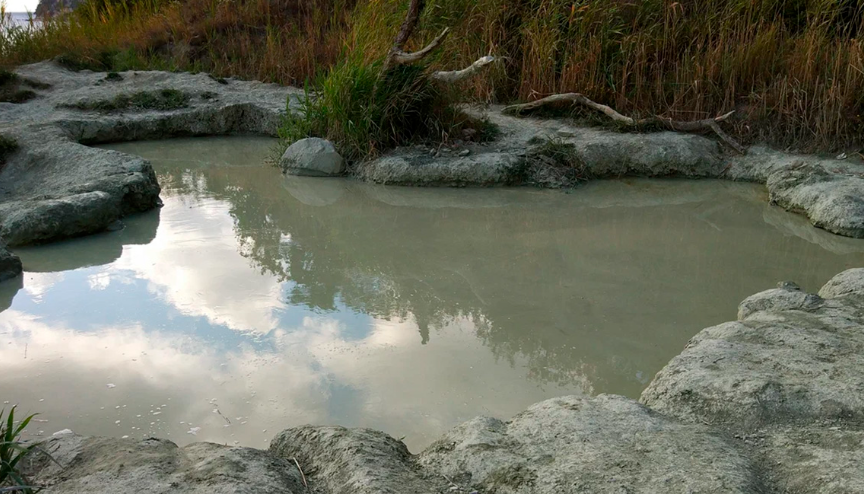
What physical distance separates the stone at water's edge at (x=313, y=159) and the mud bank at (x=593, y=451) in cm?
444

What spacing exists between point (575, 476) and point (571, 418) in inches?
11.2

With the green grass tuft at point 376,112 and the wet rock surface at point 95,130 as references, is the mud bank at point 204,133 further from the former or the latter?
the green grass tuft at point 376,112

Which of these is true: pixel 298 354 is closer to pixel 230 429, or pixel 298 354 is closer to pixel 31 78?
pixel 230 429

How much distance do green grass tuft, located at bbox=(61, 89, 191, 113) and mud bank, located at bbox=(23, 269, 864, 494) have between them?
6489 mm

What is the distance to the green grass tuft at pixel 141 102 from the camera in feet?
25.4

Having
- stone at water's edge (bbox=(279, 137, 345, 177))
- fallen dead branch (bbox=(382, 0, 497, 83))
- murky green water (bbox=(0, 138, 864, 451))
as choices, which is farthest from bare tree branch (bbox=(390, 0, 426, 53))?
murky green water (bbox=(0, 138, 864, 451))

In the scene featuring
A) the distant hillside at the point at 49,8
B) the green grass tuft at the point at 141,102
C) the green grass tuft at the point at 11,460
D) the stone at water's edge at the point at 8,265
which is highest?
the distant hillside at the point at 49,8

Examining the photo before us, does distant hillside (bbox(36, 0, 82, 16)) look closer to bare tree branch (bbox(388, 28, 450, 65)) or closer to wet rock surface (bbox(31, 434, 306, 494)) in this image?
bare tree branch (bbox(388, 28, 450, 65))

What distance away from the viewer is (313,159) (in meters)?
6.39

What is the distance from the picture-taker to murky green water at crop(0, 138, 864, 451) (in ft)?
9.34

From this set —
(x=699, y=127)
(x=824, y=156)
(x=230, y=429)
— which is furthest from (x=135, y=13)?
(x=230, y=429)

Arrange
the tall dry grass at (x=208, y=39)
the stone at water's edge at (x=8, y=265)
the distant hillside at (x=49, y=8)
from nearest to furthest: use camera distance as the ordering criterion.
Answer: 1. the stone at water's edge at (x=8, y=265)
2. the tall dry grass at (x=208, y=39)
3. the distant hillside at (x=49, y=8)

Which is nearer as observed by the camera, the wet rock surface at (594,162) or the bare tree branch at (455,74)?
the wet rock surface at (594,162)

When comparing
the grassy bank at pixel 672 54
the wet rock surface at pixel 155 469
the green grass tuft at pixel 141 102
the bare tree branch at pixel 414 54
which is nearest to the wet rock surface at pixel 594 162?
the grassy bank at pixel 672 54
